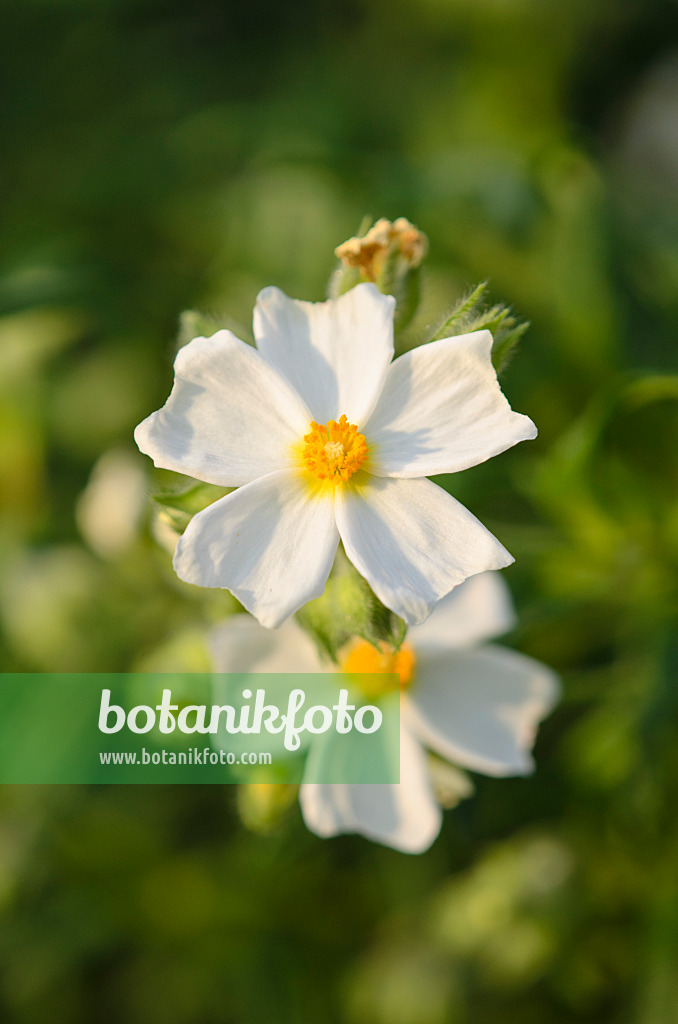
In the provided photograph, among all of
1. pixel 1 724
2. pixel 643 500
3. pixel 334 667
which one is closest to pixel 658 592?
pixel 643 500

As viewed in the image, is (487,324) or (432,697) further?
(432,697)

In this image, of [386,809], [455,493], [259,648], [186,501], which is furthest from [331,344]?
[386,809]

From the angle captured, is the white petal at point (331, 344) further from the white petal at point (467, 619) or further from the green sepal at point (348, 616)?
the white petal at point (467, 619)

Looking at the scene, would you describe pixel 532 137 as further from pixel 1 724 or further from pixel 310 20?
pixel 1 724

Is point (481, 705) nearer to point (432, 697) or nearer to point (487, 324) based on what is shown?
point (432, 697)

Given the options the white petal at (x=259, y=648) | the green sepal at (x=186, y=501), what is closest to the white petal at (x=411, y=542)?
the green sepal at (x=186, y=501)

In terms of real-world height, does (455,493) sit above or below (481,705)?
above
